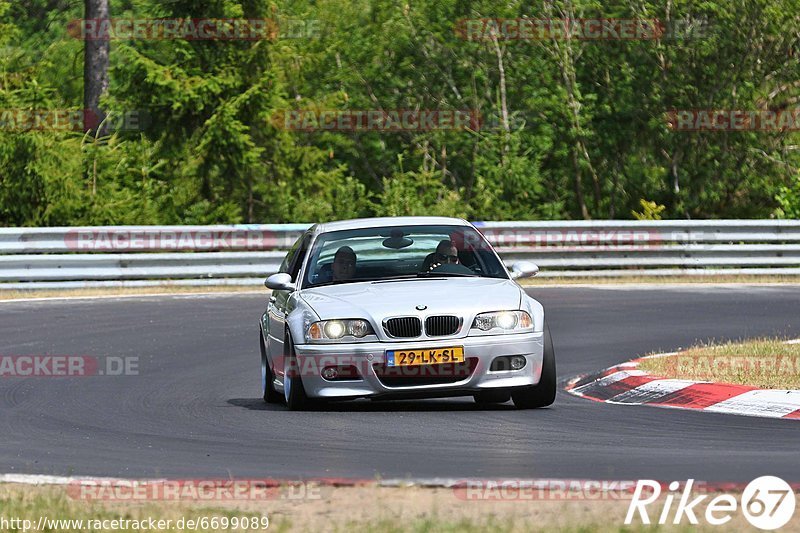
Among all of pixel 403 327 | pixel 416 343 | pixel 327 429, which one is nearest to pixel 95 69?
pixel 403 327

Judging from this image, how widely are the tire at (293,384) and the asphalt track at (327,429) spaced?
13 centimetres

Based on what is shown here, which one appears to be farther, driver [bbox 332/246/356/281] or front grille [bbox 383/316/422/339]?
A: driver [bbox 332/246/356/281]

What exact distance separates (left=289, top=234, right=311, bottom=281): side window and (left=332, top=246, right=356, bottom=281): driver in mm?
460

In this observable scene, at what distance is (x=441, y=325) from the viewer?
10.8 m

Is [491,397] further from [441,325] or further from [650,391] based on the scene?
[650,391]

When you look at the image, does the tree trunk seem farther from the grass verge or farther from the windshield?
the windshield

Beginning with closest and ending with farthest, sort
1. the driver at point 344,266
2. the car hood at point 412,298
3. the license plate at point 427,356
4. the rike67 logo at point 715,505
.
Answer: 1. the rike67 logo at point 715,505
2. the license plate at point 427,356
3. the car hood at point 412,298
4. the driver at point 344,266

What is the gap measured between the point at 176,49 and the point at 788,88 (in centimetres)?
1277

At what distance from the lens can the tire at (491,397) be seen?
1095cm

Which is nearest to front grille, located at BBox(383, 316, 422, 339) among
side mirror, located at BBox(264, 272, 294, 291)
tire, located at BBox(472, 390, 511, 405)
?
tire, located at BBox(472, 390, 511, 405)

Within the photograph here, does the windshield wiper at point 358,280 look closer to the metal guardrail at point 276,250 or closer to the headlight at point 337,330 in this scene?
the headlight at point 337,330

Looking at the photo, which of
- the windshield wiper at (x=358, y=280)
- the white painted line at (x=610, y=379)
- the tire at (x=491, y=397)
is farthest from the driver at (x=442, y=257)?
the white painted line at (x=610, y=379)

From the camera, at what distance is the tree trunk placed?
33.3 meters

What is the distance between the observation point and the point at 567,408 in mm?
11211
